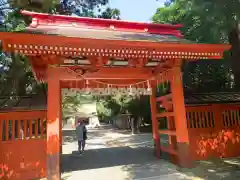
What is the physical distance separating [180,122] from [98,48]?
11.2 feet

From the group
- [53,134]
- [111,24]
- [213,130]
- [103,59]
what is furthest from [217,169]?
[111,24]

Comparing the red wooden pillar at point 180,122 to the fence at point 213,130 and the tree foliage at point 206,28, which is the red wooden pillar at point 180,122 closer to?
the fence at point 213,130

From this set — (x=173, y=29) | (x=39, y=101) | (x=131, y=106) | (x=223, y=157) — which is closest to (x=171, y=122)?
(x=223, y=157)

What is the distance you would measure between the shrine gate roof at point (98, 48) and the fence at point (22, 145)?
1615 millimetres

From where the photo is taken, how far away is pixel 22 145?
257 inches

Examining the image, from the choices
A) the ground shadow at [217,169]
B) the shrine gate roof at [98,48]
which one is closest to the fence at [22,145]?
the shrine gate roof at [98,48]

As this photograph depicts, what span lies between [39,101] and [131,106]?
1327 centimetres

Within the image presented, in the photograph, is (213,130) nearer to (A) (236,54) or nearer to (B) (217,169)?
(B) (217,169)

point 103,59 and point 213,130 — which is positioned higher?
point 103,59

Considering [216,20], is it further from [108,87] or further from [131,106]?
[131,106]

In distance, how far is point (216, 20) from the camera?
240 inches

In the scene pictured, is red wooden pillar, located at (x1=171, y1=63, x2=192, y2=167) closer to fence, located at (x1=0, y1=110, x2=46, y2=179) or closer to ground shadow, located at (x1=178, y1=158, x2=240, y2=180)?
ground shadow, located at (x1=178, y1=158, x2=240, y2=180)

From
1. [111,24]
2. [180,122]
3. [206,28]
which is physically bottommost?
[180,122]

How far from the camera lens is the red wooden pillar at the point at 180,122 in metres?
6.62
